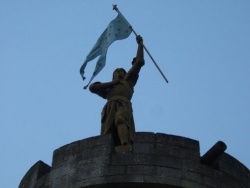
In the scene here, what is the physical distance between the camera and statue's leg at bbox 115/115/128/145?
1366 cm

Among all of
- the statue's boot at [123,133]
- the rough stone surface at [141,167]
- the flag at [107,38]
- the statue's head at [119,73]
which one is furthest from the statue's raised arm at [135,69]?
the rough stone surface at [141,167]

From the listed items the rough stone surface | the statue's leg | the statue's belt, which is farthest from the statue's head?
the rough stone surface

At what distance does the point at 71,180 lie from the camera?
1257 centimetres

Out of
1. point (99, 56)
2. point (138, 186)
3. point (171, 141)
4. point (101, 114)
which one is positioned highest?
point (99, 56)

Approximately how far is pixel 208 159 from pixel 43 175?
3463 millimetres

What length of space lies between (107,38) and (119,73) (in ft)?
12.3

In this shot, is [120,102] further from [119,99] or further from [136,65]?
[136,65]

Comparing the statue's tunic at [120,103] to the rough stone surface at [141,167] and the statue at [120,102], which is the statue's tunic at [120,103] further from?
the rough stone surface at [141,167]

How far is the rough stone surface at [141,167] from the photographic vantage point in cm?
1221

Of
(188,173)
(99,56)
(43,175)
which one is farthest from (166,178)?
(99,56)

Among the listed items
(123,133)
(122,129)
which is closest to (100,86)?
(122,129)

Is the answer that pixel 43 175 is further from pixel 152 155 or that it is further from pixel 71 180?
pixel 152 155

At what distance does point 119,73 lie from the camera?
51.5ft

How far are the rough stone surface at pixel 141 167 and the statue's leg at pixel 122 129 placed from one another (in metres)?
0.44
